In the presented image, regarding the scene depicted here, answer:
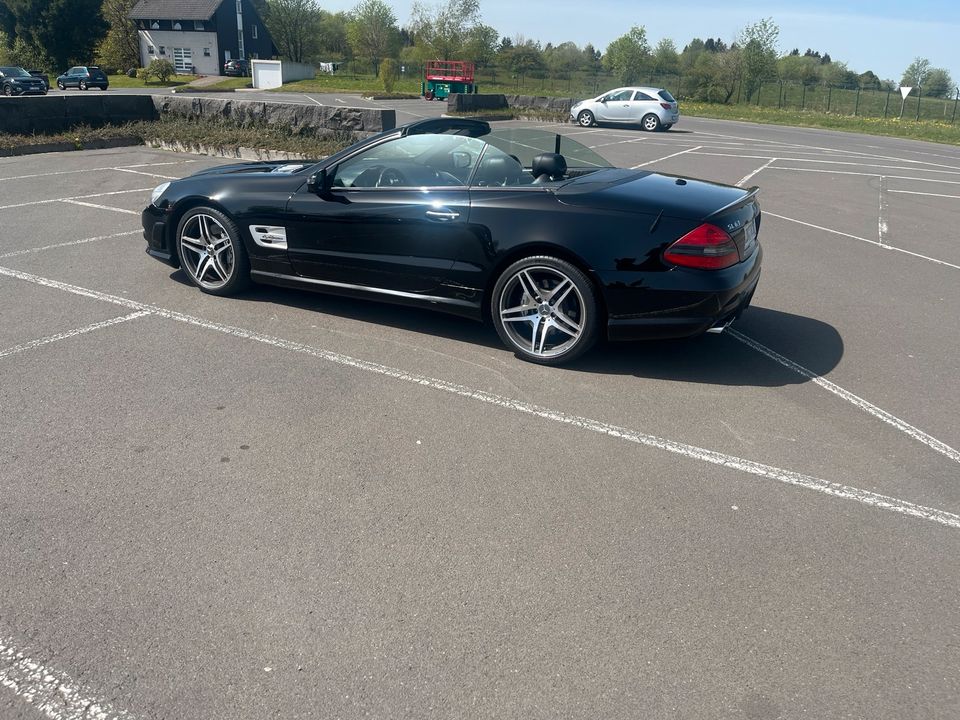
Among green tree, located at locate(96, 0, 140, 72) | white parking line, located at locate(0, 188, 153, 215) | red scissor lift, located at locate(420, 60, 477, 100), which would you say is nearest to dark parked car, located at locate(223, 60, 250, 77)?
green tree, located at locate(96, 0, 140, 72)

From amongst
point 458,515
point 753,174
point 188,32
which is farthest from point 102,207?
point 188,32

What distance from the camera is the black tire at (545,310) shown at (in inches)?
205

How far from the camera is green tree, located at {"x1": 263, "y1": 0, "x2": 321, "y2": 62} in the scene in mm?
84375

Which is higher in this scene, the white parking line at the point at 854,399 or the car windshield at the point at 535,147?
the car windshield at the point at 535,147

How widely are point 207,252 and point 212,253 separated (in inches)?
2.3

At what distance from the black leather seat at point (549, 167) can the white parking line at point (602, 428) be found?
66.9 inches

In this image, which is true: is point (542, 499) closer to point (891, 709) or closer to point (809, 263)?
point (891, 709)

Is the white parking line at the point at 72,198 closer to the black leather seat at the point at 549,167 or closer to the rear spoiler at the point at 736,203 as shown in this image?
the black leather seat at the point at 549,167

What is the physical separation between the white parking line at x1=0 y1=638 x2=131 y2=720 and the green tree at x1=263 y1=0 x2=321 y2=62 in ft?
299

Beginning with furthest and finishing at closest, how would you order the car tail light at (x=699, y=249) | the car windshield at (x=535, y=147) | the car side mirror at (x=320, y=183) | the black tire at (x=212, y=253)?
the black tire at (x=212, y=253)
the car side mirror at (x=320, y=183)
the car windshield at (x=535, y=147)
the car tail light at (x=699, y=249)

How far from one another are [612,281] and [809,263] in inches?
178

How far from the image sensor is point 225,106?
1744cm

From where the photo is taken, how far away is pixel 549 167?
225 inches

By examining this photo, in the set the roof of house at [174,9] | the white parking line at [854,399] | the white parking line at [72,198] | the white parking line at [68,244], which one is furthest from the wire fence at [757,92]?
the white parking line at [854,399]
